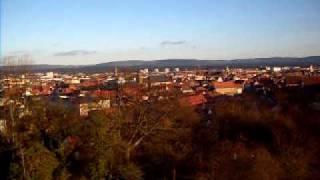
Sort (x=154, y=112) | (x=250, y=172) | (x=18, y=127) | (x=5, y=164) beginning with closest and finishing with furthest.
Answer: (x=250, y=172)
(x=5, y=164)
(x=18, y=127)
(x=154, y=112)

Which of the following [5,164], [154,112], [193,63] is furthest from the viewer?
[193,63]

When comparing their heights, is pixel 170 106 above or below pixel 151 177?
above

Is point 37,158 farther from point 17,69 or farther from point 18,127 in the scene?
point 17,69

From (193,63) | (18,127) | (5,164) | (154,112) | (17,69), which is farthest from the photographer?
(193,63)

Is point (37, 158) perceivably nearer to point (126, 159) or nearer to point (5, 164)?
point (5, 164)

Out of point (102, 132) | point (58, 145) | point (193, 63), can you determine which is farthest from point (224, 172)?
point (193, 63)

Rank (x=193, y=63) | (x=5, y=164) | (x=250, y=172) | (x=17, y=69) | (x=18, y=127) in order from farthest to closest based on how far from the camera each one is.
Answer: (x=193, y=63), (x=17, y=69), (x=18, y=127), (x=5, y=164), (x=250, y=172)

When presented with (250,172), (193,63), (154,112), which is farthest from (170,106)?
(193,63)

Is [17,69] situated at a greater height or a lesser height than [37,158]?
greater

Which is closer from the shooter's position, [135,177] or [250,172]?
[250,172]
